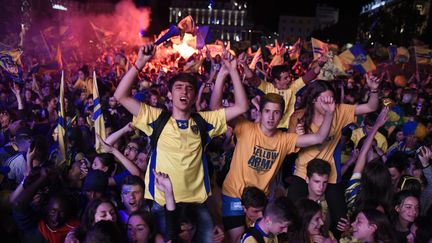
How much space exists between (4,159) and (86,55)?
16.2 metres

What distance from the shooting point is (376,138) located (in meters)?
6.72

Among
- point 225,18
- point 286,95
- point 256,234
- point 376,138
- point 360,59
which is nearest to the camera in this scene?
point 256,234

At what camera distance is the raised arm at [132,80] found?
152 inches

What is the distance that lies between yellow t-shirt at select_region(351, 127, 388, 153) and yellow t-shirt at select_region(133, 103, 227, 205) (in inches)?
133

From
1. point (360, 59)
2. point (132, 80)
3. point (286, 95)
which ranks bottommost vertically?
point (286, 95)

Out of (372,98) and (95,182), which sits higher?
(372,98)

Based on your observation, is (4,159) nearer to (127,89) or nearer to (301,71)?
(127,89)

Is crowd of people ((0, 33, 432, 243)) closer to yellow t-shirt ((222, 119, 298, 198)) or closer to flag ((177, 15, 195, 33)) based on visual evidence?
yellow t-shirt ((222, 119, 298, 198))

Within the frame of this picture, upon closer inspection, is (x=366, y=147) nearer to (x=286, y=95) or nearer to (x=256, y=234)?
(x=286, y=95)

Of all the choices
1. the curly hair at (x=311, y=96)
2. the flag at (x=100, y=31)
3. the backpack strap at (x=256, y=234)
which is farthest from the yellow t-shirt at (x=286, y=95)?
the flag at (x=100, y=31)

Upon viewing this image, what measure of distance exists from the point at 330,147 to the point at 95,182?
93.4 inches

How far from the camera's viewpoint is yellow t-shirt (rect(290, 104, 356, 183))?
4742 mm

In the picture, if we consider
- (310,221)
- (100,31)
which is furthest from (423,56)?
(310,221)

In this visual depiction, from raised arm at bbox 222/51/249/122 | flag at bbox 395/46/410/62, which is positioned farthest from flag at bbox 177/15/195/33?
raised arm at bbox 222/51/249/122
